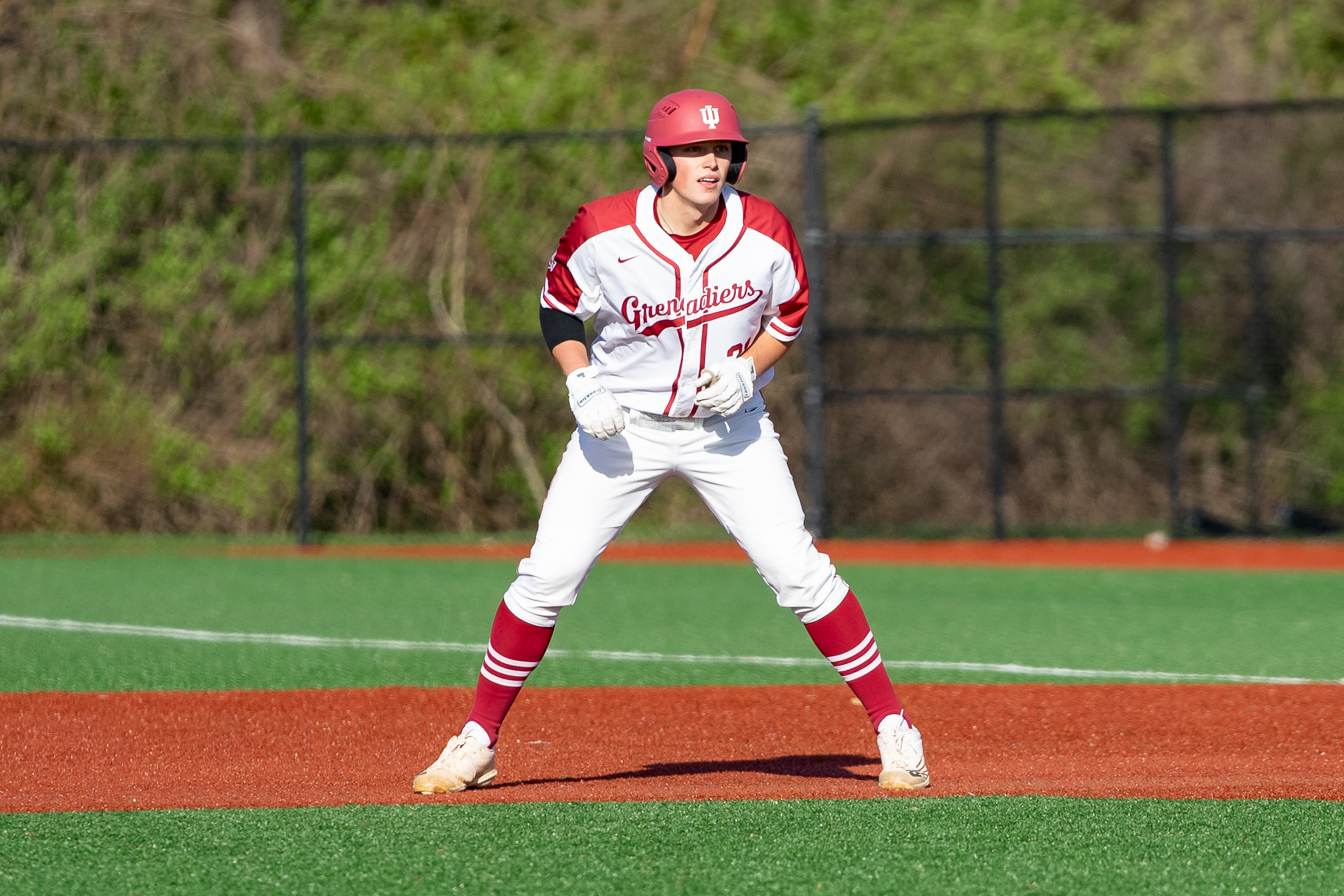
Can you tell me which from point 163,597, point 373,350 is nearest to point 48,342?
point 373,350

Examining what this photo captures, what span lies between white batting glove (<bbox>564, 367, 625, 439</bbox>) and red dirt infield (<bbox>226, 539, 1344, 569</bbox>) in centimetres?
827

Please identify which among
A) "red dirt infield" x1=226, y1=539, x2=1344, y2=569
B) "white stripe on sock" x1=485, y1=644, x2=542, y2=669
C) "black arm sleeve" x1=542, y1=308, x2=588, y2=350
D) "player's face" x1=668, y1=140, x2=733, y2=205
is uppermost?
"player's face" x1=668, y1=140, x2=733, y2=205

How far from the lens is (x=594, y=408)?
479 cm

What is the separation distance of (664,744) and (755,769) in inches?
23.2

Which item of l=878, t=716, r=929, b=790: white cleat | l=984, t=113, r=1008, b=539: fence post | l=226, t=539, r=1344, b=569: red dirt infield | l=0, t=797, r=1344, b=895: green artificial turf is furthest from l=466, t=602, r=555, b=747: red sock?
Answer: l=984, t=113, r=1008, b=539: fence post

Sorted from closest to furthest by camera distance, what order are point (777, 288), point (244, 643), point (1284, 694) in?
point (777, 288) → point (1284, 694) → point (244, 643)

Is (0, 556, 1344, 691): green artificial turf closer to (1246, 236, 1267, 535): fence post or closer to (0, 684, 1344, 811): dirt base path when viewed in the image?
(0, 684, 1344, 811): dirt base path

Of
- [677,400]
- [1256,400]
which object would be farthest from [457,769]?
[1256,400]

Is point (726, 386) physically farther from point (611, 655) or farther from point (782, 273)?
point (611, 655)

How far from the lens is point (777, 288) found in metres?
5.07

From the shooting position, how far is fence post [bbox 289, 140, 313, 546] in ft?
47.1

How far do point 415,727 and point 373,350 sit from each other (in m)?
9.71

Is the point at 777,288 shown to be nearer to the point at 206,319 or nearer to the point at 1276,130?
the point at 206,319

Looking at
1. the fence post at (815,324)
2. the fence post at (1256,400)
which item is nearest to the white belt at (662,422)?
the fence post at (815,324)
